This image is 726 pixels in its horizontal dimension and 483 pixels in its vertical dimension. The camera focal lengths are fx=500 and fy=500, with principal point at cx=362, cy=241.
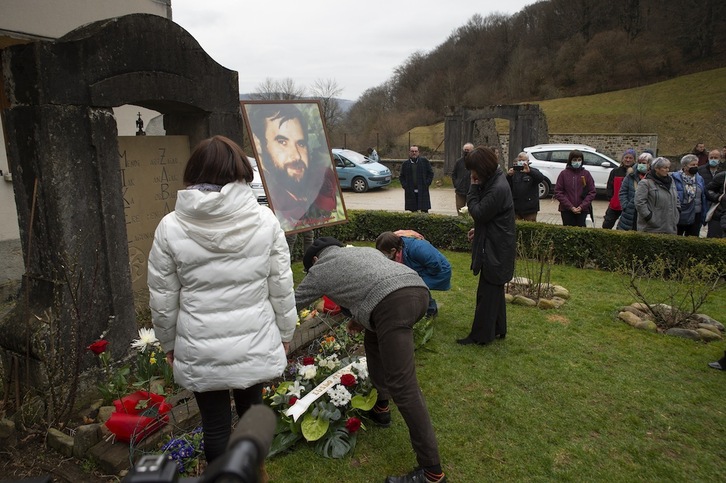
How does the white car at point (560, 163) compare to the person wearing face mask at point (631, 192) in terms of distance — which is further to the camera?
the white car at point (560, 163)

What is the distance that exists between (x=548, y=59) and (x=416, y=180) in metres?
44.2

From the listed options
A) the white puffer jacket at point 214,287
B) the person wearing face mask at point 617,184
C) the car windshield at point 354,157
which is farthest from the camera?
the car windshield at point 354,157

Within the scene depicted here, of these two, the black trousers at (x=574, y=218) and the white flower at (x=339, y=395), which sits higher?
the black trousers at (x=574, y=218)

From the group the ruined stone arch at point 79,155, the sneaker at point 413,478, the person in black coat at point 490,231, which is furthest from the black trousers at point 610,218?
the ruined stone arch at point 79,155

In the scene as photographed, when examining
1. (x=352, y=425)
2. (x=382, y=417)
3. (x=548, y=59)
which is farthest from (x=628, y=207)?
(x=548, y=59)

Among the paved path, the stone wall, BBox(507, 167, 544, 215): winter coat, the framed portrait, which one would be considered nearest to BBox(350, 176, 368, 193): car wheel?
the paved path

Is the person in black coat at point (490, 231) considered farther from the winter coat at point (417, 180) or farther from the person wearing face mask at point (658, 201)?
the winter coat at point (417, 180)

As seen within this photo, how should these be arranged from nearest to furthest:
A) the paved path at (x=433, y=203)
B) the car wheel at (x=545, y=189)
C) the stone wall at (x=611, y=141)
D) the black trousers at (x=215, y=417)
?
the black trousers at (x=215, y=417), the paved path at (x=433, y=203), the car wheel at (x=545, y=189), the stone wall at (x=611, y=141)

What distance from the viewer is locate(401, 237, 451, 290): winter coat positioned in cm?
464

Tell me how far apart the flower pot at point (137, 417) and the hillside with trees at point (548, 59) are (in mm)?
28785

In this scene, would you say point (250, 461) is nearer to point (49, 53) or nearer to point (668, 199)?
point (49, 53)

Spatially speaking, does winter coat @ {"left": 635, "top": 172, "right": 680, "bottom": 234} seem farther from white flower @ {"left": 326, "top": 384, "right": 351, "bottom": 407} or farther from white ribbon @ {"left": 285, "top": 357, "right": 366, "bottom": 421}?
white flower @ {"left": 326, "top": 384, "right": 351, "bottom": 407}

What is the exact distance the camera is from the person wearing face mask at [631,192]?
25.7 feet

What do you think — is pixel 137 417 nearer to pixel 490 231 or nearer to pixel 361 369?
pixel 361 369
